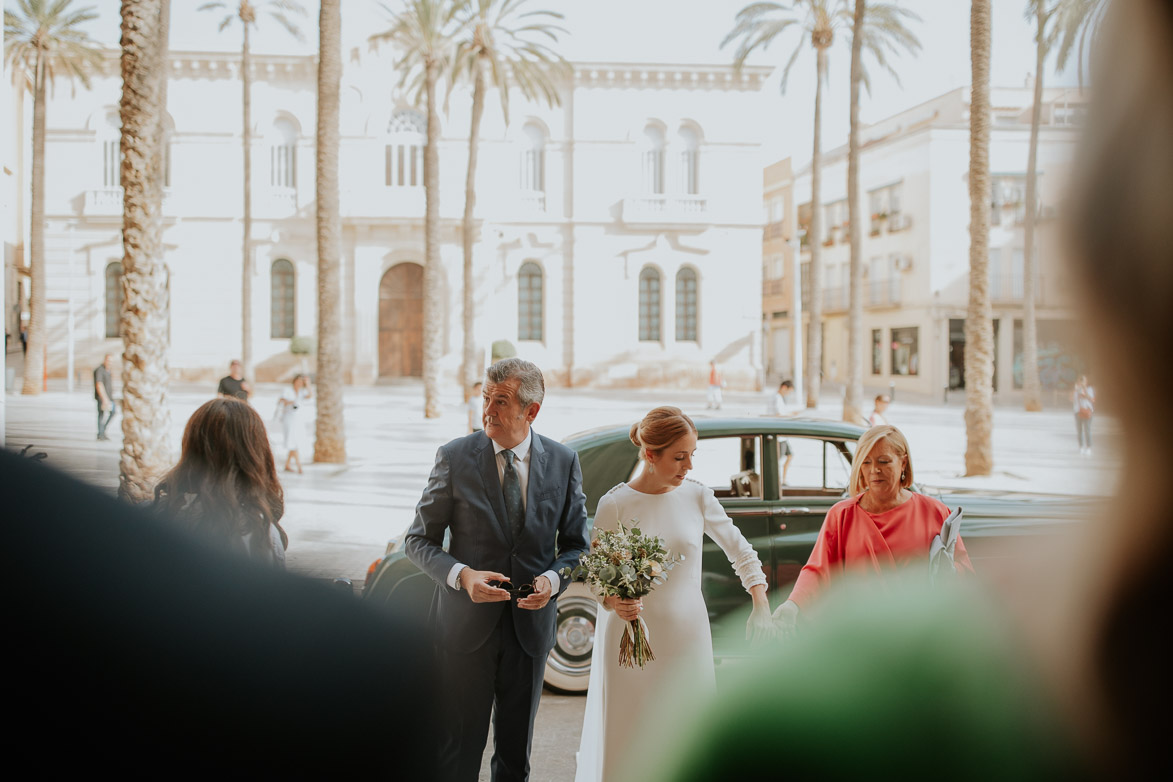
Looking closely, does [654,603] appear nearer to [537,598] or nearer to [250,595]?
[537,598]

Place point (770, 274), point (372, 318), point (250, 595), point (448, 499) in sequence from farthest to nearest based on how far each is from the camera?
1. point (770, 274)
2. point (372, 318)
3. point (448, 499)
4. point (250, 595)

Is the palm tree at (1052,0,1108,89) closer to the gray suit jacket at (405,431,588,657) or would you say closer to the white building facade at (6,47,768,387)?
the gray suit jacket at (405,431,588,657)

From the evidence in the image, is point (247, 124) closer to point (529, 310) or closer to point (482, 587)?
point (529, 310)

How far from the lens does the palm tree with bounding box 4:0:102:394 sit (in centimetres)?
2991

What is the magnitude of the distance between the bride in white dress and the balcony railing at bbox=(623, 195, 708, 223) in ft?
119

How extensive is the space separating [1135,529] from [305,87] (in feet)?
139

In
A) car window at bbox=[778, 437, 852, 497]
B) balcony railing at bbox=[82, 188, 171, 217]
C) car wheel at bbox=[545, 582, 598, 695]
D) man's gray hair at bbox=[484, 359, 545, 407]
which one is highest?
balcony railing at bbox=[82, 188, 171, 217]

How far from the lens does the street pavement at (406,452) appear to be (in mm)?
1030

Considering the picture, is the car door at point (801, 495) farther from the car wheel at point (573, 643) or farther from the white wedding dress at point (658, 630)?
the white wedding dress at point (658, 630)

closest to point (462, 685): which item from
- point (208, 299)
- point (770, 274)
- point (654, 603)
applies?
point (654, 603)

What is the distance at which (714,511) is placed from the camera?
3.92m

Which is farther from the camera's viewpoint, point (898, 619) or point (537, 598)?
point (537, 598)

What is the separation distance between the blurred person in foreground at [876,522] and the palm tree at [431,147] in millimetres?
21351

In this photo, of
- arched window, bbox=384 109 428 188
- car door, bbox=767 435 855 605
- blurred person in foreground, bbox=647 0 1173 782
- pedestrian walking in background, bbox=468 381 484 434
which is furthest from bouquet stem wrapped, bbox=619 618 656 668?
arched window, bbox=384 109 428 188
